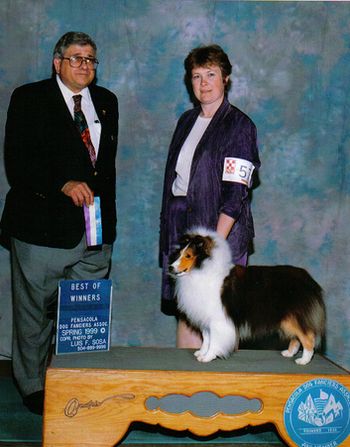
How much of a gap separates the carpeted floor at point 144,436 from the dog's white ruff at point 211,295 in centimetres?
63

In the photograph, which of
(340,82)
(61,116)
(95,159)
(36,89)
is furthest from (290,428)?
(340,82)

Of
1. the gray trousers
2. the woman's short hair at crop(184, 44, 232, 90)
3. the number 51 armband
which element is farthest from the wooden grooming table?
the woman's short hair at crop(184, 44, 232, 90)

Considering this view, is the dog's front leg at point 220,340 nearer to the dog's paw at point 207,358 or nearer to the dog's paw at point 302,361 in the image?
the dog's paw at point 207,358

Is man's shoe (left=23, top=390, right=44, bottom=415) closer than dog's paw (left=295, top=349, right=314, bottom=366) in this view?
No

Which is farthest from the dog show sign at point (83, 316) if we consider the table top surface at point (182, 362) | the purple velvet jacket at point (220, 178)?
the purple velvet jacket at point (220, 178)

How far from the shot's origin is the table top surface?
2404 mm

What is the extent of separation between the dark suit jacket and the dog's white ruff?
0.69 m

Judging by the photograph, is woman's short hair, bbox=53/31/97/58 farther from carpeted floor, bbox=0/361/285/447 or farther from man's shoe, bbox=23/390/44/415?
carpeted floor, bbox=0/361/285/447

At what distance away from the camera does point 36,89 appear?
9.36ft

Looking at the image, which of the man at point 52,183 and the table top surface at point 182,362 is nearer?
the table top surface at point 182,362

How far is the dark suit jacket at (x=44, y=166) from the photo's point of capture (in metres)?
2.81

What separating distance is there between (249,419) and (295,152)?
6.15 feet

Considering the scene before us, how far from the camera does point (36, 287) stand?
291cm

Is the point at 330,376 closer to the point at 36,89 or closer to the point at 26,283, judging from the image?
the point at 26,283
